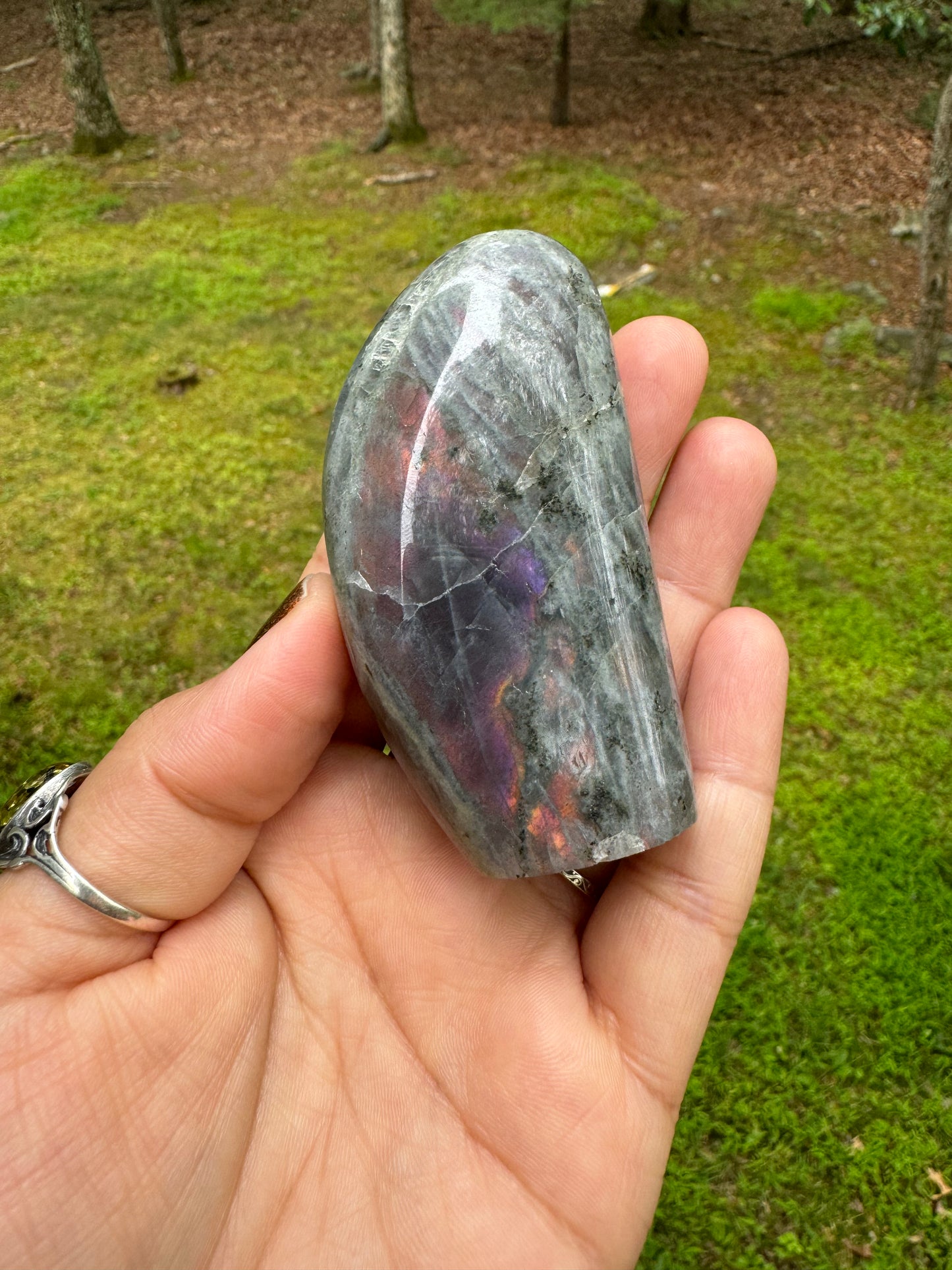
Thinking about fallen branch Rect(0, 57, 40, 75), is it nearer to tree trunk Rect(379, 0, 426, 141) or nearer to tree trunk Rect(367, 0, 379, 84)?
tree trunk Rect(367, 0, 379, 84)

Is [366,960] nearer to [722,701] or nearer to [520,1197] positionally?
[520,1197]

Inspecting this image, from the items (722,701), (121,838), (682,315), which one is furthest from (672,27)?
(121,838)

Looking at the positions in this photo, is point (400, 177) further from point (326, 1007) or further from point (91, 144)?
point (326, 1007)

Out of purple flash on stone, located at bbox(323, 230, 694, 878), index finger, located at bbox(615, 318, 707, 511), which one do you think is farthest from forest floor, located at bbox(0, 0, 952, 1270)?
index finger, located at bbox(615, 318, 707, 511)

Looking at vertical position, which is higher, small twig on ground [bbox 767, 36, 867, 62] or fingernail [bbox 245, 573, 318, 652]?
fingernail [bbox 245, 573, 318, 652]

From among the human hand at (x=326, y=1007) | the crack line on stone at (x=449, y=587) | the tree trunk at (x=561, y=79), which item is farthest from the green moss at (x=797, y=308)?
the crack line on stone at (x=449, y=587)

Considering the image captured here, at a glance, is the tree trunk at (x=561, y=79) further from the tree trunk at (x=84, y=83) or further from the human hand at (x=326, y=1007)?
the human hand at (x=326, y=1007)

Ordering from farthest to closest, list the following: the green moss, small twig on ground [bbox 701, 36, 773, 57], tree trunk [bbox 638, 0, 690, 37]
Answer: tree trunk [bbox 638, 0, 690, 37], small twig on ground [bbox 701, 36, 773, 57], the green moss
